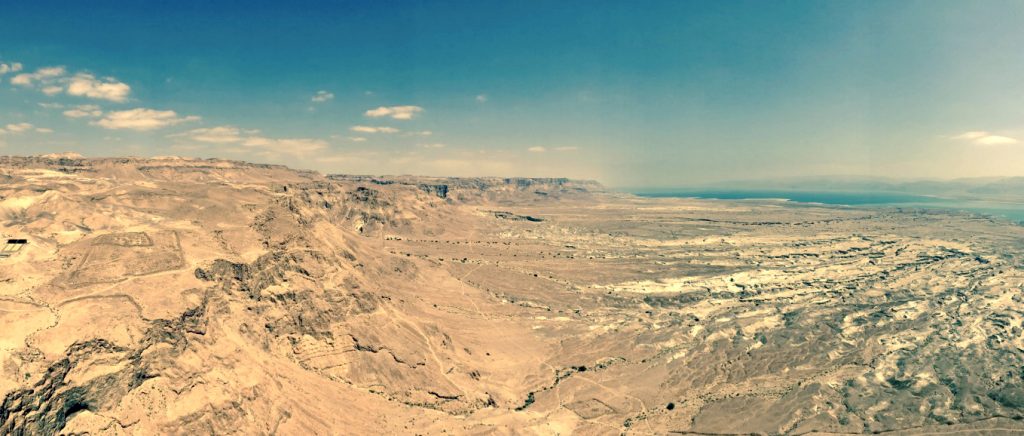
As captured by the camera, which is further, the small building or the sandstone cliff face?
the small building

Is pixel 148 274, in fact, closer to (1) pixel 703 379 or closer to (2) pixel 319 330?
(2) pixel 319 330

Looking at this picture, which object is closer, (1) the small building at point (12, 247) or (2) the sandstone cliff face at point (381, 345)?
(2) the sandstone cliff face at point (381, 345)

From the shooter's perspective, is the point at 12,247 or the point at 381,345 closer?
the point at 12,247

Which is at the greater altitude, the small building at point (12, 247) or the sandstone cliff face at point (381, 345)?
the small building at point (12, 247)

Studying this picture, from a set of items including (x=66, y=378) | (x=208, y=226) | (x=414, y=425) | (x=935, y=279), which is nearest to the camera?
(x=66, y=378)

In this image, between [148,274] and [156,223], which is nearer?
[148,274]

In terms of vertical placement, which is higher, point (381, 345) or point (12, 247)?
point (12, 247)

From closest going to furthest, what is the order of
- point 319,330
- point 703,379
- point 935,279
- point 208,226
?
point 319,330 < point 208,226 < point 703,379 < point 935,279

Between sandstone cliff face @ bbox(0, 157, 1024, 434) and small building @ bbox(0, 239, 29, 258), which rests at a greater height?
small building @ bbox(0, 239, 29, 258)

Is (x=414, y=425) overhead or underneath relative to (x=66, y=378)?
underneath

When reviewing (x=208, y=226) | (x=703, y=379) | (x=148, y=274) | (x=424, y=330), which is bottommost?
(x=703, y=379)

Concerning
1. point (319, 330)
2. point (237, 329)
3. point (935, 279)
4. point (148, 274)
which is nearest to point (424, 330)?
point (319, 330)
